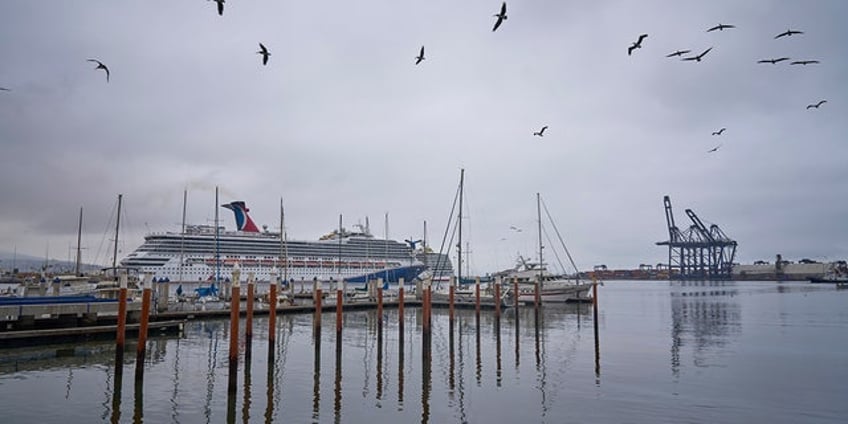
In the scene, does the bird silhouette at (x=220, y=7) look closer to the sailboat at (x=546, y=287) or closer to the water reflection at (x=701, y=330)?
the water reflection at (x=701, y=330)

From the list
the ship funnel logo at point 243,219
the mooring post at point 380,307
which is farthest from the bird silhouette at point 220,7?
the ship funnel logo at point 243,219

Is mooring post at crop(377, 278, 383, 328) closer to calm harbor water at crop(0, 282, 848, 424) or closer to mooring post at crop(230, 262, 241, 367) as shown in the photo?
calm harbor water at crop(0, 282, 848, 424)

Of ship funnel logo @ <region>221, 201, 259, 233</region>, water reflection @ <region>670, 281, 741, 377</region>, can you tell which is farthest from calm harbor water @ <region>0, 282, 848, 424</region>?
ship funnel logo @ <region>221, 201, 259, 233</region>

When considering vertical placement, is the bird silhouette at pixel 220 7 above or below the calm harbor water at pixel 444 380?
above

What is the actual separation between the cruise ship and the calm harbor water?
41846mm

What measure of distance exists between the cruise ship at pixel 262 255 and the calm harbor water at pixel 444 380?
41846mm

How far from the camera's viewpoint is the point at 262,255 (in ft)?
270

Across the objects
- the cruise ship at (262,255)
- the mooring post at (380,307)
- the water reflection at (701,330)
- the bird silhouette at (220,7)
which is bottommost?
the water reflection at (701,330)

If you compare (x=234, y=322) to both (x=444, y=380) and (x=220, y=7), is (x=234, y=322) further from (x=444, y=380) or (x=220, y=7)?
(x=220, y=7)

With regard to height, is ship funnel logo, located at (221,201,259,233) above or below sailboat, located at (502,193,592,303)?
above

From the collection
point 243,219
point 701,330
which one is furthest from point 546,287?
point 243,219

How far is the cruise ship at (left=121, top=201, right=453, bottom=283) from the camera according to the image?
7594 cm

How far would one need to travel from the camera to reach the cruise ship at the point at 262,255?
75938 mm

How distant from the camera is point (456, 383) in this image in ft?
55.8
